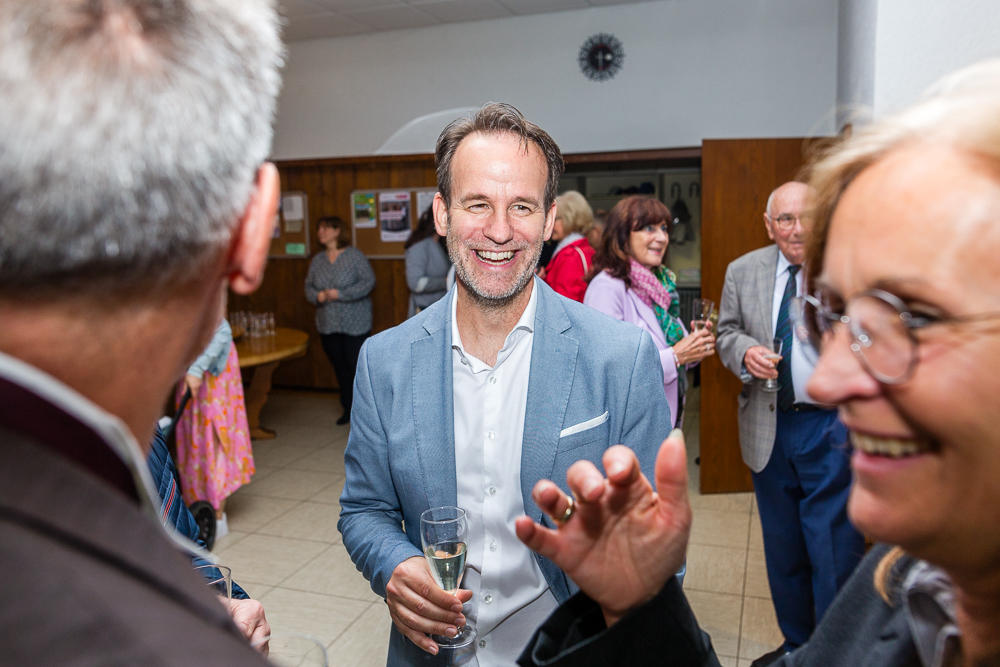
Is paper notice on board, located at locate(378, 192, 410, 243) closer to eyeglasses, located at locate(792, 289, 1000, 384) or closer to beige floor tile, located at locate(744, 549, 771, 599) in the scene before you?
beige floor tile, located at locate(744, 549, 771, 599)

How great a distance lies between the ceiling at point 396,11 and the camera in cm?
602

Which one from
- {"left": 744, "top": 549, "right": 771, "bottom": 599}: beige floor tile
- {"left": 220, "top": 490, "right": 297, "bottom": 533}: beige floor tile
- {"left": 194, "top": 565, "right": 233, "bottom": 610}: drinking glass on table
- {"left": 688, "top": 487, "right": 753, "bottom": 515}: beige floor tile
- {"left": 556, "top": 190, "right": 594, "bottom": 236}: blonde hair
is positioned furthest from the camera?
{"left": 556, "top": 190, "right": 594, "bottom": 236}: blonde hair

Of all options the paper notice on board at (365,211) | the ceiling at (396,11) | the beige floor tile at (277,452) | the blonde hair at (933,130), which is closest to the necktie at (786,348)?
the blonde hair at (933,130)

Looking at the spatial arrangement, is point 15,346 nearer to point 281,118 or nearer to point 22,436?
point 22,436

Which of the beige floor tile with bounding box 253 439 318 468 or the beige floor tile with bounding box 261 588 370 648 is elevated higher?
the beige floor tile with bounding box 253 439 318 468

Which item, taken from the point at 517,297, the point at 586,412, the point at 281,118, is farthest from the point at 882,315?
the point at 281,118

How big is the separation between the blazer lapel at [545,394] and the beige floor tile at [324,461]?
3836 millimetres

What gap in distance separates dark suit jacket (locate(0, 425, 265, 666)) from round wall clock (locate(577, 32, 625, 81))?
638 cm

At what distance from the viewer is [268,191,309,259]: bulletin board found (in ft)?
24.8

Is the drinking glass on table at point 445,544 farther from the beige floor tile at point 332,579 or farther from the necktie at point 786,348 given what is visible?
the beige floor tile at point 332,579

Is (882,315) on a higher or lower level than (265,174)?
lower

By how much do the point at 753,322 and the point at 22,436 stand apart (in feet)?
9.72

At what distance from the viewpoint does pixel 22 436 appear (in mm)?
453

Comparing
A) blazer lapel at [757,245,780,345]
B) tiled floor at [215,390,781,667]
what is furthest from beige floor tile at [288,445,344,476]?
blazer lapel at [757,245,780,345]
